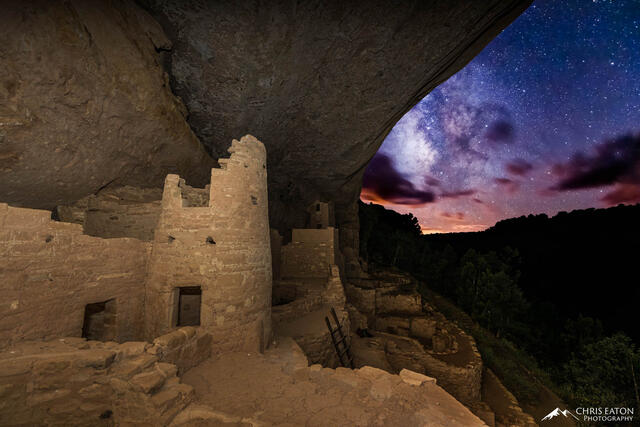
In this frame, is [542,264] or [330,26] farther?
[542,264]

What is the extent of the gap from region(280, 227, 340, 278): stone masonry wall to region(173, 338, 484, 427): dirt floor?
903 centimetres

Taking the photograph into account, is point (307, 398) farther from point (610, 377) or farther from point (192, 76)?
point (610, 377)

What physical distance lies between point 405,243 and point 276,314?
99.9 feet

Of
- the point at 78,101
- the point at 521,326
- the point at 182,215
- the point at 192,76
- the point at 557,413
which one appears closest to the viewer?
the point at 78,101

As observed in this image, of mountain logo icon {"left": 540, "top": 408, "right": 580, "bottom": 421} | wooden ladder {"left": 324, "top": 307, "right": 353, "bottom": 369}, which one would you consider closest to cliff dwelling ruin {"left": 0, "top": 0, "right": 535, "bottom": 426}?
wooden ladder {"left": 324, "top": 307, "right": 353, "bottom": 369}

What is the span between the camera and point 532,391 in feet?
46.4

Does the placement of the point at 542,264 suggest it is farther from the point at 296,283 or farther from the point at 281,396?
the point at 281,396

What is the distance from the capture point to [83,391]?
12.1ft

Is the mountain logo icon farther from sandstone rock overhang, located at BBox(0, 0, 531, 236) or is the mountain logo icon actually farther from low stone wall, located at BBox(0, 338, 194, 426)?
low stone wall, located at BBox(0, 338, 194, 426)

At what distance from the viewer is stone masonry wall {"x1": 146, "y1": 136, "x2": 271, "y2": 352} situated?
6.27m

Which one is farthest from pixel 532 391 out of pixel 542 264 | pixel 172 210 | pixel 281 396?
pixel 542 264

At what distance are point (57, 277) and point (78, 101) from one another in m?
3.87

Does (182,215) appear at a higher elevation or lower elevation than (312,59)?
lower

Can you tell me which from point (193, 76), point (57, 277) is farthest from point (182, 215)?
point (193, 76)
